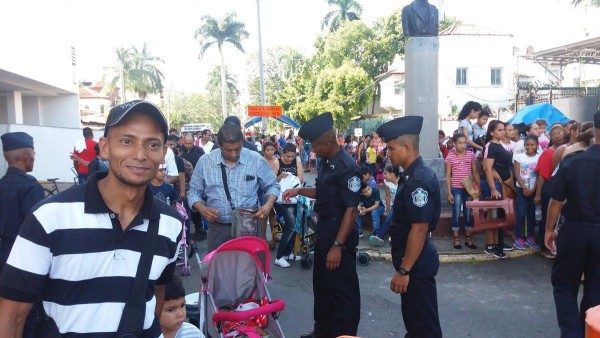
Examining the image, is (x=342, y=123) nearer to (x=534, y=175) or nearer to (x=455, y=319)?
(x=534, y=175)

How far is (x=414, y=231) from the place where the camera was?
362cm

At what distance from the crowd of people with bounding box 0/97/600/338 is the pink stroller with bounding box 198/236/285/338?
1.21ft

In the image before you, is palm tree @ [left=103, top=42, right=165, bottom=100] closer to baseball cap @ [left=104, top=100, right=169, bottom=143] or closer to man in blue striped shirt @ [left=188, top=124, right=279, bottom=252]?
man in blue striped shirt @ [left=188, top=124, right=279, bottom=252]

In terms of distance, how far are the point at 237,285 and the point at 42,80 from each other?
16083 millimetres

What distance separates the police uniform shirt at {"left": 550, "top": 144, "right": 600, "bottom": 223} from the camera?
404 centimetres

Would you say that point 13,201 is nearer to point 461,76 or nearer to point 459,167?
point 459,167

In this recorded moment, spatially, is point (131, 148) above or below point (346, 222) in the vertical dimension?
above

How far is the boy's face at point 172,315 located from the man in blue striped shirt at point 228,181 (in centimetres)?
135

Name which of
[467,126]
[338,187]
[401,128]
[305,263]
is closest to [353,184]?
[338,187]

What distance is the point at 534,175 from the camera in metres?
7.79

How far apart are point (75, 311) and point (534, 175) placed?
745 cm

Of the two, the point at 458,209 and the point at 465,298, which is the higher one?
the point at 458,209

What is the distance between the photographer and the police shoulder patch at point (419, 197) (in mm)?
3613

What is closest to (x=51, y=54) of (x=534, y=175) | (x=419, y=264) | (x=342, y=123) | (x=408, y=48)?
(x=408, y=48)
